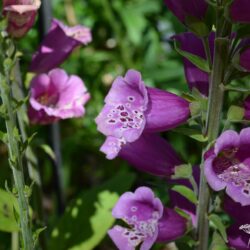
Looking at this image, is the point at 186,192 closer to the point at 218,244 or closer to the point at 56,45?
the point at 218,244

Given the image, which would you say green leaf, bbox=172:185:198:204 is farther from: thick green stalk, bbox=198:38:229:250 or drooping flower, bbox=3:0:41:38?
drooping flower, bbox=3:0:41:38

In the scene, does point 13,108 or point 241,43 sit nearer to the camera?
point 13,108

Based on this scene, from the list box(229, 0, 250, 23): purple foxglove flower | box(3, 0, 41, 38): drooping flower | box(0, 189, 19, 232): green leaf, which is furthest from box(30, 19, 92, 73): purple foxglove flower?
box(229, 0, 250, 23): purple foxglove flower

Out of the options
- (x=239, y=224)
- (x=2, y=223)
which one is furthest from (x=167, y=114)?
(x=2, y=223)

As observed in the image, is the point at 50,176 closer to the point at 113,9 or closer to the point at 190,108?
the point at 113,9

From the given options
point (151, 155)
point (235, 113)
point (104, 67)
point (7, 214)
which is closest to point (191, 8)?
point (235, 113)

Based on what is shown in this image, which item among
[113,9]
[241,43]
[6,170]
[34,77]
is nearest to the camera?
[241,43]
